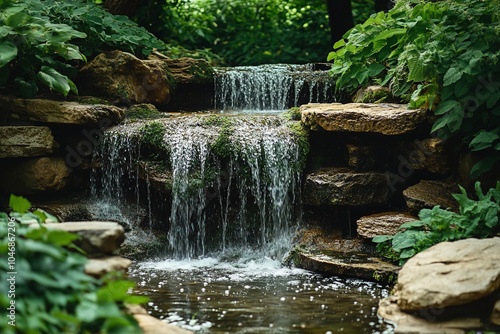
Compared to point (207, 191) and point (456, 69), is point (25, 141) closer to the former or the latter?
point (207, 191)

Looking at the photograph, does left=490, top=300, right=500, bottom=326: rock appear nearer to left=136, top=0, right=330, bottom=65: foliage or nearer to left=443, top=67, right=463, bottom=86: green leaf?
left=443, top=67, right=463, bottom=86: green leaf

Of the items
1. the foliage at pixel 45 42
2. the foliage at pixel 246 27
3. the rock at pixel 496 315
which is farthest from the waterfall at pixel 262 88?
the rock at pixel 496 315

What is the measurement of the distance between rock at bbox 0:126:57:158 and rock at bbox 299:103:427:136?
3.14 meters

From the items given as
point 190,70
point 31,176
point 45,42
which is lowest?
point 31,176

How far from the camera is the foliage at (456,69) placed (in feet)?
22.6

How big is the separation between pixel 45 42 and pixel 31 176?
5.45 feet

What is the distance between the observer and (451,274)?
17.0 feet

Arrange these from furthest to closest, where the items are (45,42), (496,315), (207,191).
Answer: (45,42) < (207,191) < (496,315)

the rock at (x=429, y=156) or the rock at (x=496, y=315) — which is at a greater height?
the rock at (x=429, y=156)

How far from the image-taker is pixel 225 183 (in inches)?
318

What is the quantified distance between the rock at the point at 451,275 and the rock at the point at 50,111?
4364 millimetres

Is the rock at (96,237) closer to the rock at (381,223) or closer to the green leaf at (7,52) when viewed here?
the rock at (381,223)

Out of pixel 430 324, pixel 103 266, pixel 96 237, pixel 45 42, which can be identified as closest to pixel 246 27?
pixel 45 42

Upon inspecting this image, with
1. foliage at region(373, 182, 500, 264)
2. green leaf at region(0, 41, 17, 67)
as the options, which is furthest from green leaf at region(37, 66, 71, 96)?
foliage at region(373, 182, 500, 264)
